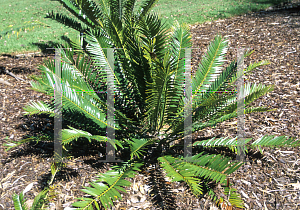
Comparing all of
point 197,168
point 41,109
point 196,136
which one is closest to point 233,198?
point 197,168

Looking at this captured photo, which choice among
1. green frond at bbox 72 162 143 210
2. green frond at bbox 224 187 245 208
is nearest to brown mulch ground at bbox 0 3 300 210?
green frond at bbox 224 187 245 208

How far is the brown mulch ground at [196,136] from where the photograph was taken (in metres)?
2.24

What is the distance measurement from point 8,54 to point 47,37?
1.42 m

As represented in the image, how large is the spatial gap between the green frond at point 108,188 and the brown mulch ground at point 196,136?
0.98 feet

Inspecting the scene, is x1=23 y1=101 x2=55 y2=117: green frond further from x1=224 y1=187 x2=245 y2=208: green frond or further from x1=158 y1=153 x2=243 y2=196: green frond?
x1=224 y1=187 x2=245 y2=208: green frond

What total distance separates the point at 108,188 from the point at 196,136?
4.64ft

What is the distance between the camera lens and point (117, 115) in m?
2.45

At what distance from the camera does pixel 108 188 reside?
6.14 feet

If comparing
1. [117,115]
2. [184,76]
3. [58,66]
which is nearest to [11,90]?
[58,66]

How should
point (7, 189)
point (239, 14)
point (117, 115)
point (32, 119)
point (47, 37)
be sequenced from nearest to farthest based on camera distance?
1. point (7, 189)
2. point (117, 115)
3. point (32, 119)
4. point (47, 37)
5. point (239, 14)

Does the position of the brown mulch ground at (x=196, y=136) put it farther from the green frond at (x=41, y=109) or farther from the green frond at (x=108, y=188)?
the green frond at (x=41, y=109)

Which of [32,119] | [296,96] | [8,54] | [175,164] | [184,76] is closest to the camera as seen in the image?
[175,164]

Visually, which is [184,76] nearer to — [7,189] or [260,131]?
[260,131]

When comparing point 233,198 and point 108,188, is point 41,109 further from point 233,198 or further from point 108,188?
point 233,198
